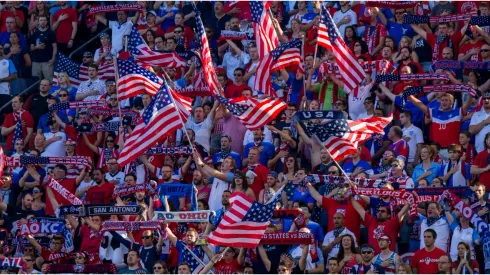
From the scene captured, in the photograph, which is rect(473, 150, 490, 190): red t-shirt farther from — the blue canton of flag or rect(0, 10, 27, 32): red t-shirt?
rect(0, 10, 27, 32): red t-shirt

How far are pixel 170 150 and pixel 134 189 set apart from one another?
5.57ft

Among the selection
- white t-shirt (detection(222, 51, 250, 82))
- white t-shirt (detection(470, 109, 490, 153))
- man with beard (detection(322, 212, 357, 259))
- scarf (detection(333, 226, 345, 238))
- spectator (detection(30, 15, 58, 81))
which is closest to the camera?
man with beard (detection(322, 212, 357, 259))

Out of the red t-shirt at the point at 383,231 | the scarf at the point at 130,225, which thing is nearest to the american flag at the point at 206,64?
the scarf at the point at 130,225

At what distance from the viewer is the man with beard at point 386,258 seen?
24.3 m

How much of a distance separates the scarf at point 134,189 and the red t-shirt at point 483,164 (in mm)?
4714

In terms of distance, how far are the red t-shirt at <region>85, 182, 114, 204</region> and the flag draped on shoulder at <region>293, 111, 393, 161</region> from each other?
11.6 ft

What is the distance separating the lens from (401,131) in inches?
1091

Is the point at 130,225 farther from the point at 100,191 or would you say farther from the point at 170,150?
the point at 170,150

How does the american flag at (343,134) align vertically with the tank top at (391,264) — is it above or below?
above

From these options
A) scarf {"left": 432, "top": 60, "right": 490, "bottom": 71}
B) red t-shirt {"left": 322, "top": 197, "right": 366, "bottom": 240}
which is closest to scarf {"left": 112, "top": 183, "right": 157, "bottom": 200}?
red t-shirt {"left": 322, "top": 197, "right": 366, "bottom": 240}

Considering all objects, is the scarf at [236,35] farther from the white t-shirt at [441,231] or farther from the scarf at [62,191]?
the white t-shirt at [441,231]

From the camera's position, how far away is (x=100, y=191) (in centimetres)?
2848

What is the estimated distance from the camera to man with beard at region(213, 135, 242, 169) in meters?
28.3

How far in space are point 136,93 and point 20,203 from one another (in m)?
2.57
